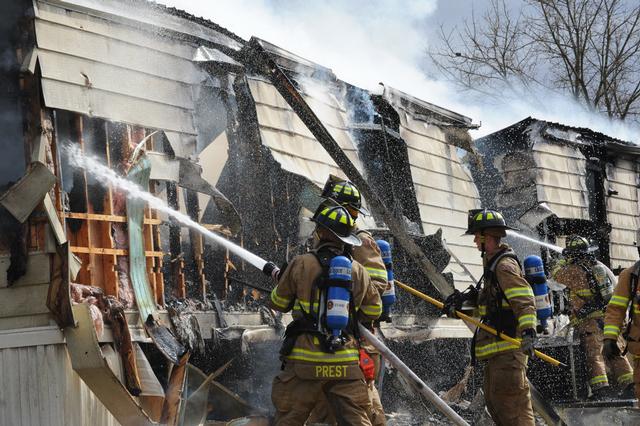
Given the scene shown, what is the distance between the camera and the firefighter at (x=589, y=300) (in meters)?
10.4

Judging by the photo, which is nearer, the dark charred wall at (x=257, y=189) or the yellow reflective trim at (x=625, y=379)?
the yellow reflective trim at (x=625, y=379)

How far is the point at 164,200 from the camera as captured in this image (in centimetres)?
912

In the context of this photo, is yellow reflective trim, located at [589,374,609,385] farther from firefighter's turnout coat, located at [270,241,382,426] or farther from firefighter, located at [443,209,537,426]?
firefighter's turnout coat, located at [270,241,382,426]

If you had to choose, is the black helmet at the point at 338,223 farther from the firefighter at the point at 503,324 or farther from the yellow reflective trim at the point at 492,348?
the yellow reflective trim at the point at 492,348

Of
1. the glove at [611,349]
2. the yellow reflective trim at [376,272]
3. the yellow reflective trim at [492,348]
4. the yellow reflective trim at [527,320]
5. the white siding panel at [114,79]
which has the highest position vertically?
the white siding panel at [114,79]

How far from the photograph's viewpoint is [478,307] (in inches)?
281

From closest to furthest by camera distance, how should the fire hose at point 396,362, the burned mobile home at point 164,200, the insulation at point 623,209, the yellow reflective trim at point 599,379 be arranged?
the burned mobile home at point 164,200
the fire hose at point 396,362
the yellow reflective trim at point 599,379
the insulation at point 623,209

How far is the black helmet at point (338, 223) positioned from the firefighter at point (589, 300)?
18.9 feet

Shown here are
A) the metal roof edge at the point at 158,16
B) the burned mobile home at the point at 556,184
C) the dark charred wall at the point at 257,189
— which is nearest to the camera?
the metal roof edge at the point at 158,16

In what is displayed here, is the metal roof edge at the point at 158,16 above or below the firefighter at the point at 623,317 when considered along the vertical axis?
above

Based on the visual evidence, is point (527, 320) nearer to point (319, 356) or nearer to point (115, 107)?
point (319, 356)

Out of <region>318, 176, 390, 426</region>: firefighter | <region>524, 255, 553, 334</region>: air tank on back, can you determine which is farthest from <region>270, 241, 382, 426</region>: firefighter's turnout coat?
<region>524, 255, 553, 334</region>: air tank on back

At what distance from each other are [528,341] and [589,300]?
465cm

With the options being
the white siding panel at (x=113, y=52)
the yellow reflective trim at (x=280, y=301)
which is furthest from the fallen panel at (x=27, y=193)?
the white siding panel at (x=113, y=52)
